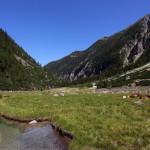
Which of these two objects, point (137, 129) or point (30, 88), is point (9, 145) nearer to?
point (137, 129)

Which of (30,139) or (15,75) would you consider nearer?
(30,139)

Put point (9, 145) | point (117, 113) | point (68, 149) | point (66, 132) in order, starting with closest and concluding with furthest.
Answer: point (68, 149), point (9, 145), point (66, 132), point (117, 113)

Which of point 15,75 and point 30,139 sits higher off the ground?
point 15,75

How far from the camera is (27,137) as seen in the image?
27656 mm

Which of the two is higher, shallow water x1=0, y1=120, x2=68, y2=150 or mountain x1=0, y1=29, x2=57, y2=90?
mountain x1=0, y1=29, x2=57, y2=90

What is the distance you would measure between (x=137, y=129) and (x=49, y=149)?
274 inches

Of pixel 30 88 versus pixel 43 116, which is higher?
pixel 30 88

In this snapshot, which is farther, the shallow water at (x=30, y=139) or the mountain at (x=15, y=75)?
the mountain at (x=15, y=75)

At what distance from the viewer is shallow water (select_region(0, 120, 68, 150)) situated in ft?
75.8

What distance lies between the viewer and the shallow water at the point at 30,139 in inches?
909

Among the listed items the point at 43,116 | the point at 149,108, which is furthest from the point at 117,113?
the point at 43,116

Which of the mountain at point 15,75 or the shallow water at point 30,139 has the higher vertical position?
the mountain at point 15,75

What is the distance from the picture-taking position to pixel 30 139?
2647 cm

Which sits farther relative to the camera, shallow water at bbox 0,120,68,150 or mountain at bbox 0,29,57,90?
mountain at bbox 0,29,57,90
